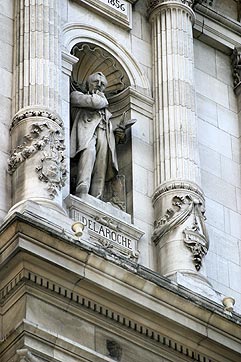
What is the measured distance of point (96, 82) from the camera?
88.5ft

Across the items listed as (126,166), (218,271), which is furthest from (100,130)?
(218,271)

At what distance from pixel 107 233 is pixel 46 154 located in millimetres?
1828

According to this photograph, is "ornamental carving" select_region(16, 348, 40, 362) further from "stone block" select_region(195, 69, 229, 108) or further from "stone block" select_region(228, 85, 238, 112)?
"stone block" select_region(228, 85, 238, 112)

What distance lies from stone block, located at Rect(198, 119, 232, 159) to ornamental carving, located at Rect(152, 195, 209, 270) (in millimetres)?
2532

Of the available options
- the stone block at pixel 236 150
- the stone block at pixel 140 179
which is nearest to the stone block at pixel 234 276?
the stone block at pixel 140 179

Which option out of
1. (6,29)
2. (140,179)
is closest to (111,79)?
(140,179)

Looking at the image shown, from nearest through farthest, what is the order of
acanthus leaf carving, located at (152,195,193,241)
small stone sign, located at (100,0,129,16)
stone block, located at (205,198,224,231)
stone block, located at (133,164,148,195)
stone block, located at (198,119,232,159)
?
acanthus leaf carving, located at (152,195,193,241) < stone block, located at (133,164,148,195) < stone block, located at (205,198,224,231) < small stone sign, located at (100,0,129,16) < stone block, located at (198,119,232,159)

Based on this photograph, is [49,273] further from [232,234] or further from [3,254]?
[232,234]

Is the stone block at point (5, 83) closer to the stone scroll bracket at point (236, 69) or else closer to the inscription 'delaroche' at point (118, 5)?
the inscription 'delaroche' at point (118, 5)

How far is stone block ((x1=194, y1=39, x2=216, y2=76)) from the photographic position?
2953 centimetres

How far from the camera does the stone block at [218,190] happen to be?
27.8 m

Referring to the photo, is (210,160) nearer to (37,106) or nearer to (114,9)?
(114,9)

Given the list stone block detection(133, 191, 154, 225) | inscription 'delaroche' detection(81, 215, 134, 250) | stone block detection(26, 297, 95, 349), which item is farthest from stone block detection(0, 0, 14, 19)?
stone block detection(26, 297, 95, 349)

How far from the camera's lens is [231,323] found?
78.8 ft
